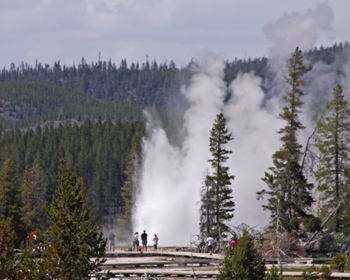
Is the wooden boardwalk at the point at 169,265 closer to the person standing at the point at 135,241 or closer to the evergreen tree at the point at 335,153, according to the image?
the person standing at the point at 135,241

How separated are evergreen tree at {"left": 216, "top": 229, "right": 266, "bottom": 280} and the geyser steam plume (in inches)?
1535

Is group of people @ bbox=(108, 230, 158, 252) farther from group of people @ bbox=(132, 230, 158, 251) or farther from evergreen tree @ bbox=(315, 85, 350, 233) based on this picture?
evergreen tree @ bbox=(315, 85, 350, 233)

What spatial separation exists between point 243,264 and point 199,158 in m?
49.3

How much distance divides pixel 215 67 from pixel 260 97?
23.1 feet

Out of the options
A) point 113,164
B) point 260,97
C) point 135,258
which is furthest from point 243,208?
point 113,164

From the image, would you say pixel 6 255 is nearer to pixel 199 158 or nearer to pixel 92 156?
pixel 199 158

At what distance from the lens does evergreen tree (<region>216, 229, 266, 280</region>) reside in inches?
1001

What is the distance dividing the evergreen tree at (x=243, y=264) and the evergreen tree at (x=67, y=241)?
5.54m

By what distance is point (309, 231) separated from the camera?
142 feet

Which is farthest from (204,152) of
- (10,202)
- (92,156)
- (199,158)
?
(92,156)

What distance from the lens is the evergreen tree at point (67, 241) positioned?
21.4 m

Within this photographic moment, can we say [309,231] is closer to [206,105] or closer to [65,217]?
[65,217]

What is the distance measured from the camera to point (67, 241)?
875 inches

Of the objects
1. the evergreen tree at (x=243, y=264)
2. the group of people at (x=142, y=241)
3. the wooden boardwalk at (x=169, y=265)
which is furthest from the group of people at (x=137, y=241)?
the evergreen tree at (x=243, y=264)
